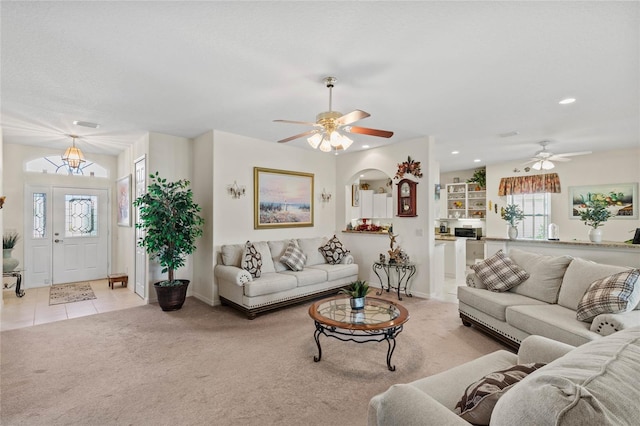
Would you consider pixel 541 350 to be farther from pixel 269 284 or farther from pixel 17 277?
pixel 17 277

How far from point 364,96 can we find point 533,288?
2.82 m

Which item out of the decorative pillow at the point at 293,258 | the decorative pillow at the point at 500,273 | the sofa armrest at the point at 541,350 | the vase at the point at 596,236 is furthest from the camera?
the decorative pillow at the point at 293,258

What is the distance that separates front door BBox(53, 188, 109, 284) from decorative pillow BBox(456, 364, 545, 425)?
7398 millimetres

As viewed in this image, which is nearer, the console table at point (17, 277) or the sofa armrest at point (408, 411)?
the sofa armrest at point (408, 411)

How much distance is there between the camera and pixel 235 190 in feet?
16.2

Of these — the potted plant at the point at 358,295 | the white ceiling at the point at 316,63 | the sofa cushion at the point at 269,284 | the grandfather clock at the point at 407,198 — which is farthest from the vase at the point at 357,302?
the grandfather clock at the point at 407,198

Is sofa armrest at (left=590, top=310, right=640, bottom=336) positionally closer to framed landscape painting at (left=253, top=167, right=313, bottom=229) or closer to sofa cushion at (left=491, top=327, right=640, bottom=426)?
sofa cushion at (left=491, top=327, right=640, bottom=426)

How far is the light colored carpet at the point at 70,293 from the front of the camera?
4.96m

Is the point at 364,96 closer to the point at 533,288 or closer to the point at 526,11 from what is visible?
the point at 526,11

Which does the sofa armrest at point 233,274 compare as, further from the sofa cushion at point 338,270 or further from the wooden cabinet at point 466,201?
the wooden cabinet at point 466,201

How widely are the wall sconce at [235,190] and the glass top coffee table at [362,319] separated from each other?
2.42 metres

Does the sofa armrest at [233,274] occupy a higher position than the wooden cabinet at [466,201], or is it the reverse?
the wooden cabinet at [466,201]

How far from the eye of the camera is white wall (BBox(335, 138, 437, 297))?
201 inches

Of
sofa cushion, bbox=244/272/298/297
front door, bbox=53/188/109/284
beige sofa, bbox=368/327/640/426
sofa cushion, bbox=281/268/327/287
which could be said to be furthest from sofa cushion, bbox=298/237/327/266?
front door, bbox=53/188/109/284
